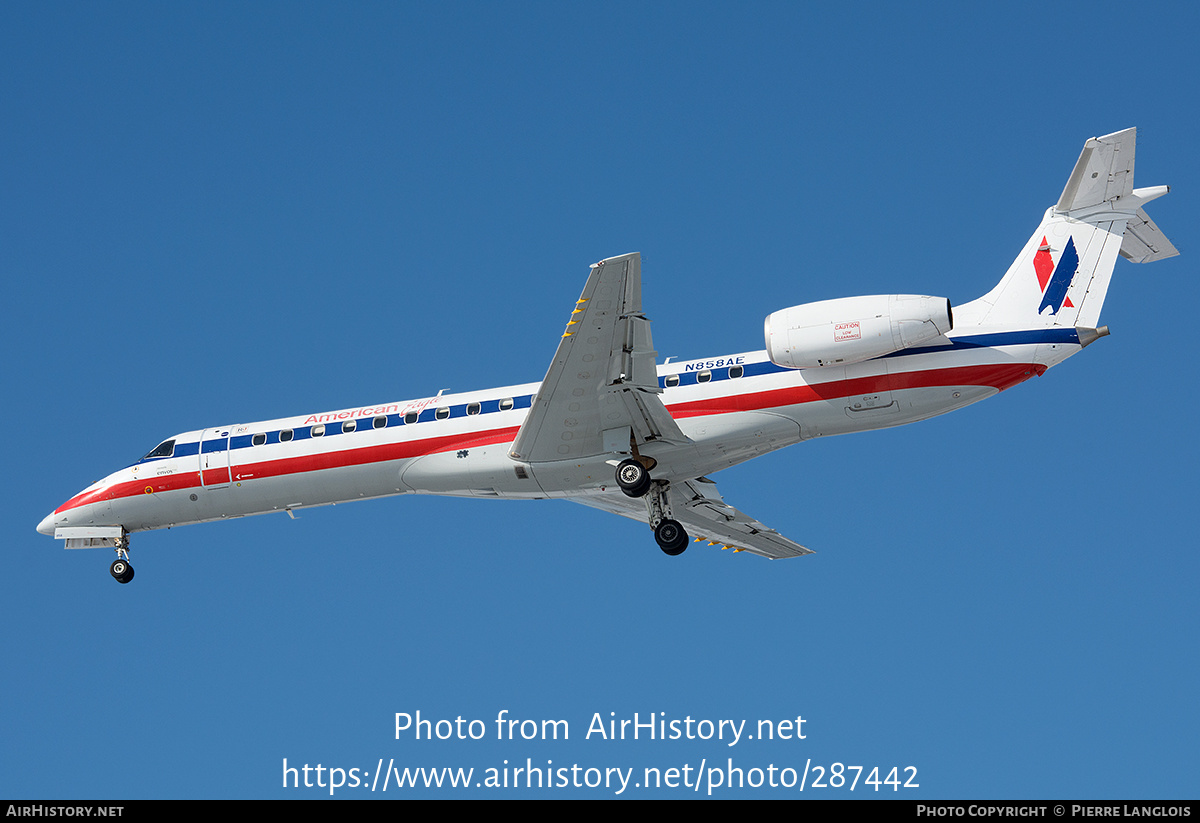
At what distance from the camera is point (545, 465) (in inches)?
922

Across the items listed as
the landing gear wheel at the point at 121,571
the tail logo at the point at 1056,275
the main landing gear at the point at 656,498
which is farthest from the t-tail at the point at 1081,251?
the landing gear wheel at the point at 121,571

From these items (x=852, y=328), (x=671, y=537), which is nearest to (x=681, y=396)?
(x=671, y=537)

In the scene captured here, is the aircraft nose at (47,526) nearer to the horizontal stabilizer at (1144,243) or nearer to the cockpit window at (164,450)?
the cockpit window at (164,450)

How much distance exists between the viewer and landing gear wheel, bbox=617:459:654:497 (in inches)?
896

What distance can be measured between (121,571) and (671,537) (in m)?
12.2

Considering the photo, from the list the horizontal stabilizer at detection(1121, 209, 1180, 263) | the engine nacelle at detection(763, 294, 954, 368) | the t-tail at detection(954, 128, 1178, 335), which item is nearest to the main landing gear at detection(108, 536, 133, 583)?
the engine nacelle at detection(763, 294, 954, 368)

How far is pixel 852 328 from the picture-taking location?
2116cm

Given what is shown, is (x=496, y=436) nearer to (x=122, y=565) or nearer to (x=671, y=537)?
(x=671, y=537)

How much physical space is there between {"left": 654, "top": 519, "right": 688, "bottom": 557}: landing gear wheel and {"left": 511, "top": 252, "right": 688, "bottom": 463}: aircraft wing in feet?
5.68

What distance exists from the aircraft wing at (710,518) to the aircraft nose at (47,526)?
11642mm

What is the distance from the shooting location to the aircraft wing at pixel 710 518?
87.6 feet

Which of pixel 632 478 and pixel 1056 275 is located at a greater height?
pixel 1056 275
